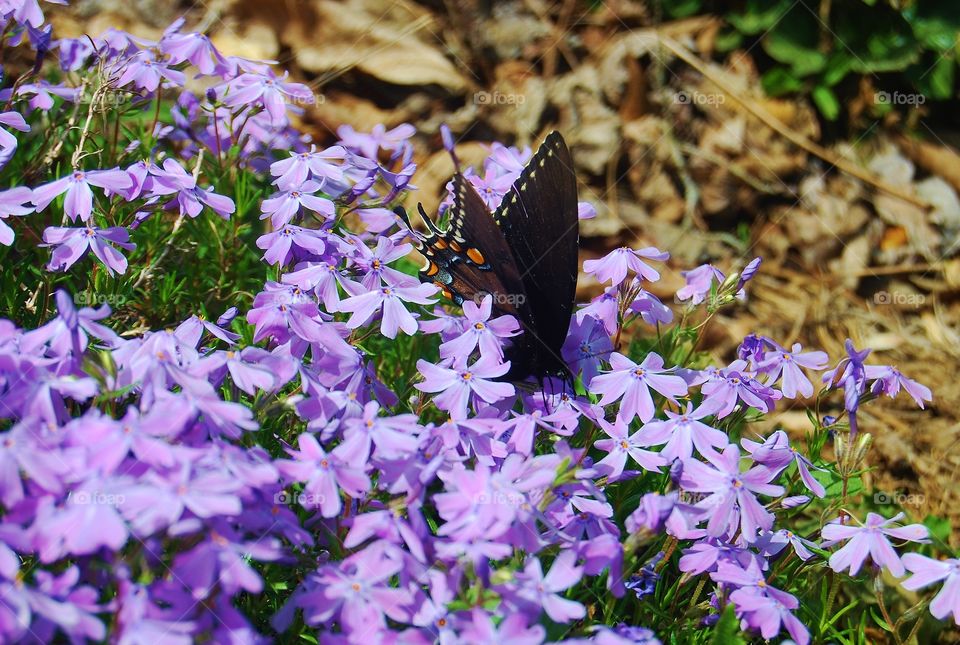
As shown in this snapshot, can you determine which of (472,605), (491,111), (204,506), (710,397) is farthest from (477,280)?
(491,111)

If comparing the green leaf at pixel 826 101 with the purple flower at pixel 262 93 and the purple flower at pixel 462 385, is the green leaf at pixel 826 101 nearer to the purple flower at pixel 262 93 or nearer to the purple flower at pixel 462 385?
the purple flower at pixel 262 93

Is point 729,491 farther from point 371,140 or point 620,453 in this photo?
point 371,140

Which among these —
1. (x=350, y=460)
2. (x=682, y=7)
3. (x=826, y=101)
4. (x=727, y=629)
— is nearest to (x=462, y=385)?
(x=350, y=460)

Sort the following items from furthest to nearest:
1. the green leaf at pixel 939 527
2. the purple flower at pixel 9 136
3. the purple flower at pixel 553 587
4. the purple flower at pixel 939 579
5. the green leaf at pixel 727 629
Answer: the green leaf at pixel 939 527 < the purple flower at pixel 9 136 < the purple flower at pixel 939 579 < the green leaf at pixel 727 629 < the purple flower at pixel 553 587

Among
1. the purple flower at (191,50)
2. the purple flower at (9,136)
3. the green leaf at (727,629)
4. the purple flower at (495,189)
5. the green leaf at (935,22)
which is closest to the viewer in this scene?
the green leaf at (727,629)

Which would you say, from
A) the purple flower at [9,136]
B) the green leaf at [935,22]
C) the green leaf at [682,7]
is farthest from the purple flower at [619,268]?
the green leaf at [935,22]

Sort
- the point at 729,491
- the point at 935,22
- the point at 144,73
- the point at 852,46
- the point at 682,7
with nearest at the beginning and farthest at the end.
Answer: the point at 729,491 < the point at 144,73 < the point at 935,22 < the point at 852,46 < the point at 682,7

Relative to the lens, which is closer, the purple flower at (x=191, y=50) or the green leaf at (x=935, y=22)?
the purple flower at (x=191, y=50)
